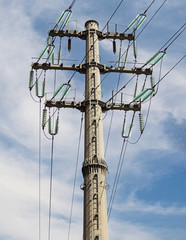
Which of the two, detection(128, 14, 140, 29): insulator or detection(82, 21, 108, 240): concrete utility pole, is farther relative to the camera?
detection(128, 14, 140, 29): insulator

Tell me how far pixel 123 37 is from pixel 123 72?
3330 millimetres

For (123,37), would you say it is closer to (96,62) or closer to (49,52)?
(96,62)


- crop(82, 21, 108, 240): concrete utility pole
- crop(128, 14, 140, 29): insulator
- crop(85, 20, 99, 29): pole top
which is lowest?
crop(82, 21, 108, 240): concrete utility pole

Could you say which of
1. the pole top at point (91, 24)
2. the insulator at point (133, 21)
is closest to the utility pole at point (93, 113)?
the pole top at point (91, 24)

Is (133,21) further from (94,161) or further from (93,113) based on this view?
(94,161)

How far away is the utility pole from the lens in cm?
1955

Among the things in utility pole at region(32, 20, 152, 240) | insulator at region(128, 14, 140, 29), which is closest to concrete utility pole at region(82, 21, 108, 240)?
utility pole at region(32, 20, 152, 240)

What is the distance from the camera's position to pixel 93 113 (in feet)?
74.0

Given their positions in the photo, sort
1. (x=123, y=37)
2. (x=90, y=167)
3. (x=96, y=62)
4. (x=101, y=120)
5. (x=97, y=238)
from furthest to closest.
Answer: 1. (x=123, y=37)
2. (x=96, y=62)
3. (x=101, y=120)
4. (x=90, y=167)
5. (x=97, y=238)

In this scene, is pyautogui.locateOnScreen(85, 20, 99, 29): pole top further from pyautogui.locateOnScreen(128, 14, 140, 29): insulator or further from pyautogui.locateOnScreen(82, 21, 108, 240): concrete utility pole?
pyautogui.locateOnScreen(128, 14, 140, 29): insulator

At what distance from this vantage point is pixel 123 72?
2486 centimetres

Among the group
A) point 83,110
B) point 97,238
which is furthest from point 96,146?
point 97,238

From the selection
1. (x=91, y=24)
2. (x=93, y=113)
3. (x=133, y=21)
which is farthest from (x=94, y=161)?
(x=91, y=24)

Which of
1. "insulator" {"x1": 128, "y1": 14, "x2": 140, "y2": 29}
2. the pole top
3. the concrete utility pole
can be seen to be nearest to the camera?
the concrete utility pole
